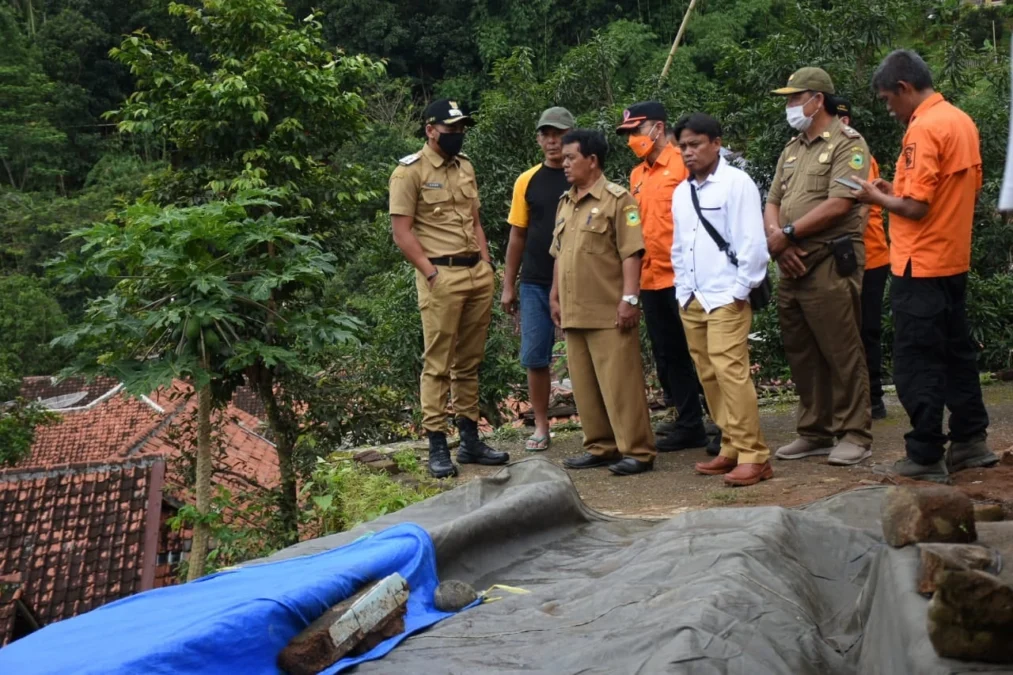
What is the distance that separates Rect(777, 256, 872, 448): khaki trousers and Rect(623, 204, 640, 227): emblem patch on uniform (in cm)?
82

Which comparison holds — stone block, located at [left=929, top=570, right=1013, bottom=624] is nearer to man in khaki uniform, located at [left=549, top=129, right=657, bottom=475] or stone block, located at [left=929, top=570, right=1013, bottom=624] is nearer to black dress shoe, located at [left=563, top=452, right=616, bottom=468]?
man in khaki uniform, located at [left=549, top=129, right=657, bottom=475]

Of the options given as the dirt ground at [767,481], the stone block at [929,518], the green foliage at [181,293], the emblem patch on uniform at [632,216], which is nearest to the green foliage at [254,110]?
the green foliage at [181,293]

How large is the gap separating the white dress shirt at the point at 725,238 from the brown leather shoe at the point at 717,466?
0.85 metres

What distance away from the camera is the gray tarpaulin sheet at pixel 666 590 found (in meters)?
2.63

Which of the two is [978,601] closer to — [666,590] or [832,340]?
[666,590]

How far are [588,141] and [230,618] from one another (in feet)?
11.4

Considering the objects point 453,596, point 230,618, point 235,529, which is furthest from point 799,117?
point 235,529

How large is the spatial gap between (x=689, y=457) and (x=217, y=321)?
276cm

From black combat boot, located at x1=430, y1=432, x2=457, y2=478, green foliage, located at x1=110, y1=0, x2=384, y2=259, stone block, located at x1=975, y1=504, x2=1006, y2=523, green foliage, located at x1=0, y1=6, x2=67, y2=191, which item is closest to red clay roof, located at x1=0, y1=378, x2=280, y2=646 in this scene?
green foliage, located at x1=110, y1=0, x2=384, y2=259

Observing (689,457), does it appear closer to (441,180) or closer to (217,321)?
(441,180)

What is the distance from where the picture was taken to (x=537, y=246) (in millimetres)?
6305

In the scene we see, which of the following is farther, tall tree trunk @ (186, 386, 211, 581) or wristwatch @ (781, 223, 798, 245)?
tall tree trunk @ (186, 386, 211, 581)

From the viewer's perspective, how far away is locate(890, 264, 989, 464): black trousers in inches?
183

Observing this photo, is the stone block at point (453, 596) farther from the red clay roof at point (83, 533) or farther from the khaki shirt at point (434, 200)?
the red clay roof at point (83, 533)
